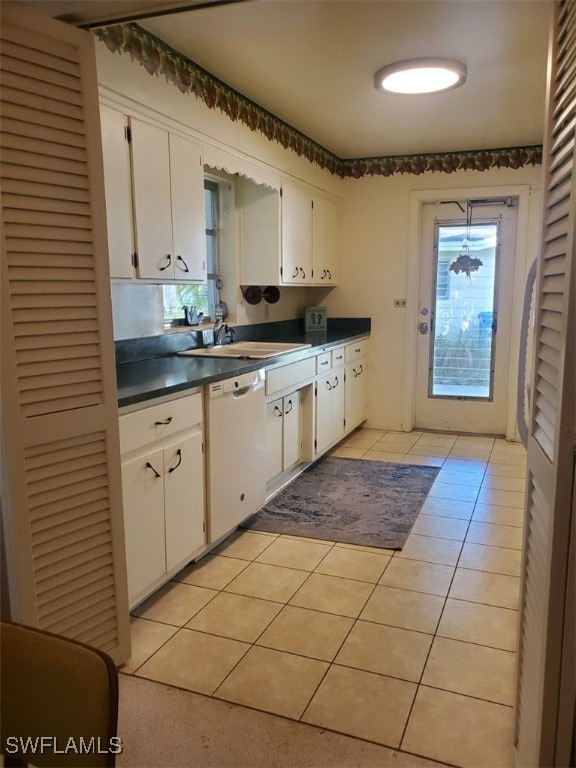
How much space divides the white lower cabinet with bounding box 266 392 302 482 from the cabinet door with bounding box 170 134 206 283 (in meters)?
0.93

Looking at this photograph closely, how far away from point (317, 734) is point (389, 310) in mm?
3968

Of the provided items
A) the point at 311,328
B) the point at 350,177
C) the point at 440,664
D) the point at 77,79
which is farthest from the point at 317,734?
the point at 350,177

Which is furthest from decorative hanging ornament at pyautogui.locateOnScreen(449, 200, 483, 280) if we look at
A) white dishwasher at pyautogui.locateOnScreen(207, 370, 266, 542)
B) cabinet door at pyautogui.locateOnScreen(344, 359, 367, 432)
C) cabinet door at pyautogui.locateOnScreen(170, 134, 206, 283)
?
cabinet door at pyautogui.locateOnScreen(170, 134, 206, 283)

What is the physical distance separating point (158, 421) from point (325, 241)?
3.05 metres

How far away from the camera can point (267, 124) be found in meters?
3.70

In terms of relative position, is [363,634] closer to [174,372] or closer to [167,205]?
[174,372]

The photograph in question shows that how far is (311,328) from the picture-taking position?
514 centimetres

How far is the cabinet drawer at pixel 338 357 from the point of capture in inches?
173

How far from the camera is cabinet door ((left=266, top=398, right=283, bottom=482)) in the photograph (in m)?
3.41

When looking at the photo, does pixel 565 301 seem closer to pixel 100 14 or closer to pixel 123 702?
pixel 100 14

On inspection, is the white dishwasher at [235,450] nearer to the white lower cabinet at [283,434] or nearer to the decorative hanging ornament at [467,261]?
the white lower cabinet at [283,434]

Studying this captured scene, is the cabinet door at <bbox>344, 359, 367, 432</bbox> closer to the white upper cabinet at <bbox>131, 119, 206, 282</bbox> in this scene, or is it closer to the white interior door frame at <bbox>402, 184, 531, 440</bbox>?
the white interior door frame at <bbox>402, 184, 531, 440</bbox>

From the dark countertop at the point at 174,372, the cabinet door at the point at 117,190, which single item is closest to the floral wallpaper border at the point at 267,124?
the cabinet door at the point at 117,190

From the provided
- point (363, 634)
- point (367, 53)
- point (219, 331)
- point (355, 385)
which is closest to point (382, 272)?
point (355, 385)
